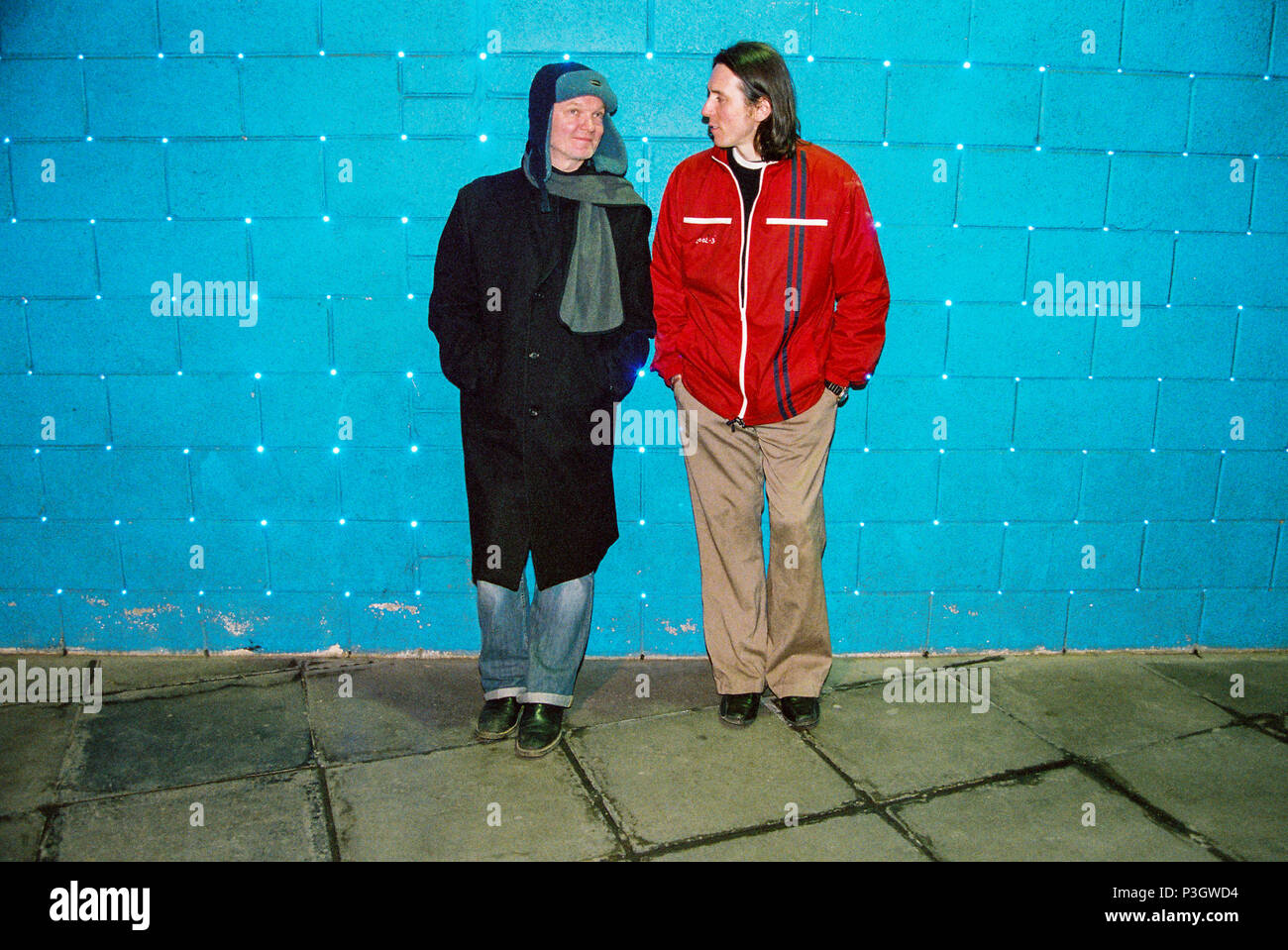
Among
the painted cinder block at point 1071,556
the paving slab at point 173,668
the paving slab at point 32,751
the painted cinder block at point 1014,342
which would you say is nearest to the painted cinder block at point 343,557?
the paving slab at point 173,668

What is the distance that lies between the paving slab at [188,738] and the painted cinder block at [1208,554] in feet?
10.6

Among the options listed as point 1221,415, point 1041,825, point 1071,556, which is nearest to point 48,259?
point 1041,825

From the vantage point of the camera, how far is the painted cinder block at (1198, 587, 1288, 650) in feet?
12.4

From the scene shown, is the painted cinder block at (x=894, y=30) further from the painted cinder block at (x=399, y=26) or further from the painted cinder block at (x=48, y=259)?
the painted cinder block at (x=48, y=259)

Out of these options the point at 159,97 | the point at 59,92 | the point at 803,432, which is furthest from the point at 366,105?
the point at 803,432

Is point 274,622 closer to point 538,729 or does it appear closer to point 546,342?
point 538,729

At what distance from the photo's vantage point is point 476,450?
3.02 m

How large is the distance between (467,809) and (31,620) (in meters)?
2.16

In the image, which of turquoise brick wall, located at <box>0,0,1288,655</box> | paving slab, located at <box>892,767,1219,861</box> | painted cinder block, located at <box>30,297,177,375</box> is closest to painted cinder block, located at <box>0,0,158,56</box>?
turquoise brick wall, located at <box>0,0,1288,655</box>

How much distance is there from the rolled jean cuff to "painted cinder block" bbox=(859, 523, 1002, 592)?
130cm

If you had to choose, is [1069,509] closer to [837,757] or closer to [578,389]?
[837,757]

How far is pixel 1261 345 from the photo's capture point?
3.63 m

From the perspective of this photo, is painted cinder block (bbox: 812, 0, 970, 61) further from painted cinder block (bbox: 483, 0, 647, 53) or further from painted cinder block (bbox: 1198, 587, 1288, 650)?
painted cinder block (bbox: 1198, 587, 1288, 650)
